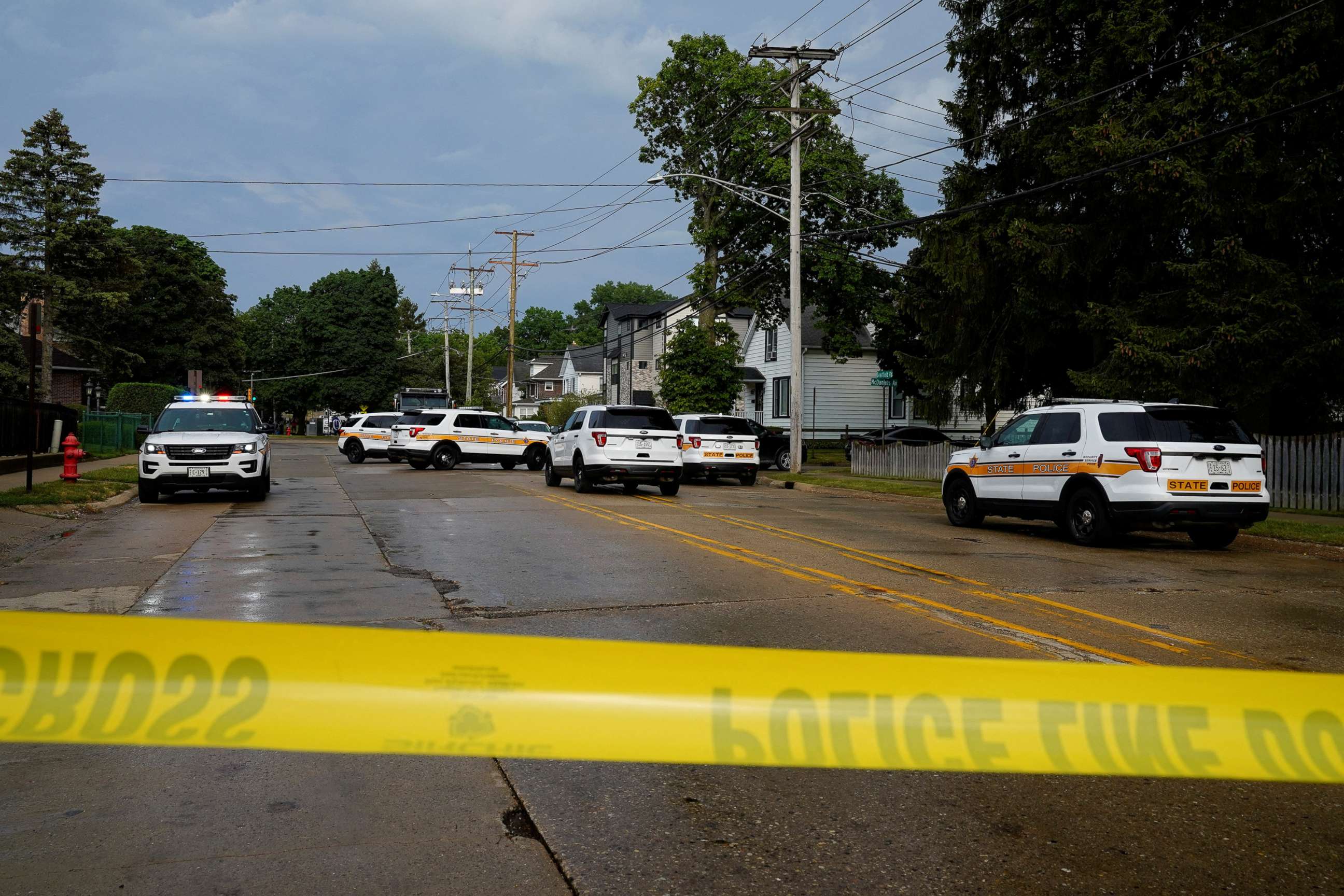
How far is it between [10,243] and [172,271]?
23.3 m

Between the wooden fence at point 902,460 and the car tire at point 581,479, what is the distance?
10110mm

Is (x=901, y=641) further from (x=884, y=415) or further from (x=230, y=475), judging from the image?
(x=884, y=415)

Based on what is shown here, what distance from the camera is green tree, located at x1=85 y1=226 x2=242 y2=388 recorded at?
2709 inches

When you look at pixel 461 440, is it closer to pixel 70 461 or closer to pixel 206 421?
pixel 70 461

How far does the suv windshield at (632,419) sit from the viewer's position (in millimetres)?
22703

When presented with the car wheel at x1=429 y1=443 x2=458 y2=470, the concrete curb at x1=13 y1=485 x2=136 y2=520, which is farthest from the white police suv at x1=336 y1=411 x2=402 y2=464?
the concrete curb at x1=13 y1=485 x2=136 y2=520

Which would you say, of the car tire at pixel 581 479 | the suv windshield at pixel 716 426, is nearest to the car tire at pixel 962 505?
the car tire at pixel 581 479

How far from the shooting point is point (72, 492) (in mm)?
18703

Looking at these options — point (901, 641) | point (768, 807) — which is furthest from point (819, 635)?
point (768, 807)

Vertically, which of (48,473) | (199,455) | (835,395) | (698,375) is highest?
(698,375)

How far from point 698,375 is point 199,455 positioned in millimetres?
23688

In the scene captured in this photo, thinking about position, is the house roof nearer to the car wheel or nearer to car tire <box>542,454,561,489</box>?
the car wheel

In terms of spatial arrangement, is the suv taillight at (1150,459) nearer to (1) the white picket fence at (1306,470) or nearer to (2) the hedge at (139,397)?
(1) the white picket fence at (1306,470)

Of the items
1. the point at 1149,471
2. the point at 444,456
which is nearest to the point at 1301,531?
the point at 1149,471
